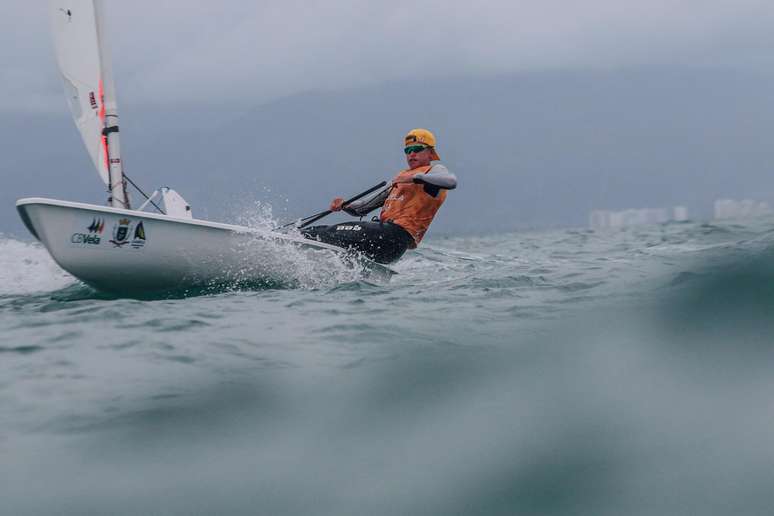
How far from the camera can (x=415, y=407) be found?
3660 millimetres

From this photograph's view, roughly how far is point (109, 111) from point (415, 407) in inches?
244

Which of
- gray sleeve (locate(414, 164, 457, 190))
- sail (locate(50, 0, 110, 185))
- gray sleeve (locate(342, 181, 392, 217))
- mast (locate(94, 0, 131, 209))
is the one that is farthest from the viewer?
gray sleeve (locate(342, 181, 392, 217))

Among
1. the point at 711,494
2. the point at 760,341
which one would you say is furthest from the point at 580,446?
the point at 760,341

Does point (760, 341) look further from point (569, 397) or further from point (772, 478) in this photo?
point (772, 478)

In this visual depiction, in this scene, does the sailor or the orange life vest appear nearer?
the sailor

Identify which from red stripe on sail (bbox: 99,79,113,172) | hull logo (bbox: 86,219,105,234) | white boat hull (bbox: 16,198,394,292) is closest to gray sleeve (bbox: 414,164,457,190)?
white boat hull (bbox: 16,198,394,292)

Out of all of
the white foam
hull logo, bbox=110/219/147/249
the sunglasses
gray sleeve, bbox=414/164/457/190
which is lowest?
the white foam

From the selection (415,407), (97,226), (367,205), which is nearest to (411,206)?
(367,205)

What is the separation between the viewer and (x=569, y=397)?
3.65m

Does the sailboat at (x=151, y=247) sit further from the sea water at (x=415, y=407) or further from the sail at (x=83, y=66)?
the sea water at (x=415, y=407)

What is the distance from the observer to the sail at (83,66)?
28.9 ft

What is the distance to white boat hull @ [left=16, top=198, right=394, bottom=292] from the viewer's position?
23.3 feet

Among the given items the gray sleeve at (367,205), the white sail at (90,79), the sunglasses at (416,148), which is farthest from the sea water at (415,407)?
the gray sleeve at (367,205)

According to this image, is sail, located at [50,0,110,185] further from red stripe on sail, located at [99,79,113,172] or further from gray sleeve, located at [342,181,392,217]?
gray sleeve, located at [342,181,392,217]
